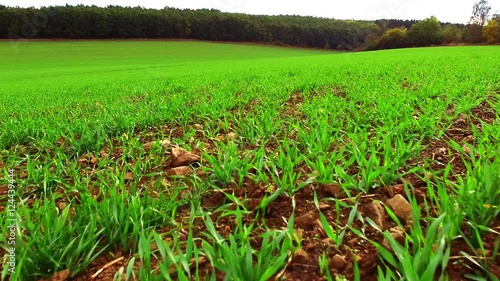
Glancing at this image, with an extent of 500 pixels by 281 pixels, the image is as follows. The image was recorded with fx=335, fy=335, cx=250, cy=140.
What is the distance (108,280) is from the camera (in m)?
1.22

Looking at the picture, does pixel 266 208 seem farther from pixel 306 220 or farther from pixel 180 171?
pixel 180 171

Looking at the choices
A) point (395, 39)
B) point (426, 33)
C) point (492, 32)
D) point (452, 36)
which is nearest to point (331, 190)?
point (492, 32)

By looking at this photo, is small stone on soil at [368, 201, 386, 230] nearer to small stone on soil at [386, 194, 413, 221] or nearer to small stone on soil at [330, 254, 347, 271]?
small stone on soil at [386, 194, 413, 221]

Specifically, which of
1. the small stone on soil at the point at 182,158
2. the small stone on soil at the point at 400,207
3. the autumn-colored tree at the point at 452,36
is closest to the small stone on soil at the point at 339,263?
the small stone on soil at the point at 400,207

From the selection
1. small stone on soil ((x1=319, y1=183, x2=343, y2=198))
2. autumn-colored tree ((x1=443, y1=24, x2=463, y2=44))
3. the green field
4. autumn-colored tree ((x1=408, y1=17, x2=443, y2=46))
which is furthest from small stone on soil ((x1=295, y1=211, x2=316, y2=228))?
autumn-colored tree ((x1=408, y1=17, x2=443, y2=46))

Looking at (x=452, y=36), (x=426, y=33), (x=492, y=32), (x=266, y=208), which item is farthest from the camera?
(x=426, y=33)

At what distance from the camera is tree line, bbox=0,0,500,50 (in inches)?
2373

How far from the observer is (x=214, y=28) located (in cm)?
7400

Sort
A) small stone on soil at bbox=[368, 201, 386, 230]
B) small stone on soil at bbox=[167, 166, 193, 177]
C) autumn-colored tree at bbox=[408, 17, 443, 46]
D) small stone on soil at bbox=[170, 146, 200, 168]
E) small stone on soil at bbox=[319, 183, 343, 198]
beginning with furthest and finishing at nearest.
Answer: autumn-colored tree at bbox=[408, 17, 443, 46] < small stone on soil at bbox=[170, 146, 200, 168] < small stone on soil at bbox=[167, 166, 193, 177] < small stone on soil at bbox=[319, 183, 343, 198] < small stone on soil at bbox=[368, 201, 386, 230]

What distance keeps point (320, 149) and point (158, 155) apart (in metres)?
1.16

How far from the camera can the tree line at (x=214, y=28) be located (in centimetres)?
6028

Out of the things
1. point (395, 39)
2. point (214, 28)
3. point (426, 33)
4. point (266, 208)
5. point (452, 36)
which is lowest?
point (266, 208)

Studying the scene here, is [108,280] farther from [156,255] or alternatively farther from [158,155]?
[158,155]

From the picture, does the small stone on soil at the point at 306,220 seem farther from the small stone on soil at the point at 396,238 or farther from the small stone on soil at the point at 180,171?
the small stone on soil at the point at 180,171
